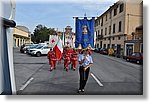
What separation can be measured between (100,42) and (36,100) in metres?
24.9

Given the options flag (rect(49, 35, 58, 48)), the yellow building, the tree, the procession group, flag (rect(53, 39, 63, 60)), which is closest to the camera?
the yellow building

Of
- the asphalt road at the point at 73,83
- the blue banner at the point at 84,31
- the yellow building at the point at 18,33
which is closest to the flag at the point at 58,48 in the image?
the asphalt road at the point at 73,83

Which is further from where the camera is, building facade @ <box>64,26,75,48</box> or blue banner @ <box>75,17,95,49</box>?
building facade @ <box>64,26,75,48</box>

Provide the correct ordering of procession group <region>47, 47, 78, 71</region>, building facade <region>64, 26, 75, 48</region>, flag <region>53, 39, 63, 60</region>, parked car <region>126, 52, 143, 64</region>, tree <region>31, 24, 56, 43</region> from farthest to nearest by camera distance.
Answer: procession group <region>47, 47, 78, 71</region>
flag <region>53, 39, 63, 60</region>
parked car <region>126, 52, 143, 64</region>
tree <region>31, 24, 56, 43</region>
building facade <region>64, 26, 75, 48</region>

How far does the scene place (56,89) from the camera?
17.5 feet

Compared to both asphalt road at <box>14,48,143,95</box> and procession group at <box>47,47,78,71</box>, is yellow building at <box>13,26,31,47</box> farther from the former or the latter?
procession group at <box>47,47,78,71</box>

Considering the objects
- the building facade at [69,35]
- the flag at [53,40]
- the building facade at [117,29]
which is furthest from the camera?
the building facade at [117,29]

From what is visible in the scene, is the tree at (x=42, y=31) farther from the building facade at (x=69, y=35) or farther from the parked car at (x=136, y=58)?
the parked car at (x=136, y=58)

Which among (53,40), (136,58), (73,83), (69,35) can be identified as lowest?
(73,83)

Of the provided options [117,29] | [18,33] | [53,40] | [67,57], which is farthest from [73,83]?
[117,29]

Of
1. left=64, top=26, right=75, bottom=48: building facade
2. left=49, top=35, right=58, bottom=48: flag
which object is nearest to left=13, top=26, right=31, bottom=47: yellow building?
left=64, top=26, right=75, bottom=48: building facade

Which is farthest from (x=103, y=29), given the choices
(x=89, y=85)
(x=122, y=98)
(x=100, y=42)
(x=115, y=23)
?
(x=122, y=98)

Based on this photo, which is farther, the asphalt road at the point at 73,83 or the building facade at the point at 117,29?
the building facade at the point at 117,29

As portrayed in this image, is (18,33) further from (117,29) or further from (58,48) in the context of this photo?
(117,29)
